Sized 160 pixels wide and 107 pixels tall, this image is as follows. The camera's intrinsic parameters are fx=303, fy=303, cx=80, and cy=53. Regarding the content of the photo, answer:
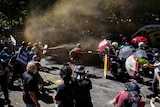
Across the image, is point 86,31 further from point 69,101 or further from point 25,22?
point 69,101

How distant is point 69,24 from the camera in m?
20.8

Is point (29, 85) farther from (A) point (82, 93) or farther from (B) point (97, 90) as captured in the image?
(B) point (97, 90)

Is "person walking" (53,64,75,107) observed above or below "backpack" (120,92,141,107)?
above

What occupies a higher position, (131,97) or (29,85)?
(29,85)

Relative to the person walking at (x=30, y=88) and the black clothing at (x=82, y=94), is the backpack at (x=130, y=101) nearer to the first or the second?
the black clothing at (x=82, y=94)

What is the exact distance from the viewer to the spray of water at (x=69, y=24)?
1962 centimetres

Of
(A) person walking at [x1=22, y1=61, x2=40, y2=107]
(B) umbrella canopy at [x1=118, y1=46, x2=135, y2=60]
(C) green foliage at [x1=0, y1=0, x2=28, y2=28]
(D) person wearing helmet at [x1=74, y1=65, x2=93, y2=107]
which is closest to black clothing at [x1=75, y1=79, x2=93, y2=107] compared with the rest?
(D) person wearing helmet at [x1=74, y1=65, x2=93, y2=107]

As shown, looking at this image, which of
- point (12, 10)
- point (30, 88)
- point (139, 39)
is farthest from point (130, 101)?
point (12, 10)

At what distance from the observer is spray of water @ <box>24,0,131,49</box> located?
64.4 ft

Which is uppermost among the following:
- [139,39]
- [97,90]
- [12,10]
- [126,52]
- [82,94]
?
[12,10]

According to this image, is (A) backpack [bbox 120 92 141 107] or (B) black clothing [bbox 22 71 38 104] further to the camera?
(B) black clothing [bbox 22 71 38 104]

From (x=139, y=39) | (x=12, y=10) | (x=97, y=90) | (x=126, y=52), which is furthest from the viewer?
(x=12, y=10)

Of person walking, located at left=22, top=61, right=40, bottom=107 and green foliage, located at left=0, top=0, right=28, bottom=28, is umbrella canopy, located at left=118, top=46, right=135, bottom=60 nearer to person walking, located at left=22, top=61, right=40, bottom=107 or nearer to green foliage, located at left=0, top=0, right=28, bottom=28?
person walking, located at left=22, top=61, right=40, bottom=107

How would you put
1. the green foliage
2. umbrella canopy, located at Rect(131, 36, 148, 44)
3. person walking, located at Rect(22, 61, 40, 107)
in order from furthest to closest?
the green foliage
umbrella canopy, located at Rect(131, 36, 148, 44)
person walking, located at Rect(22, 61, 40, 107)
